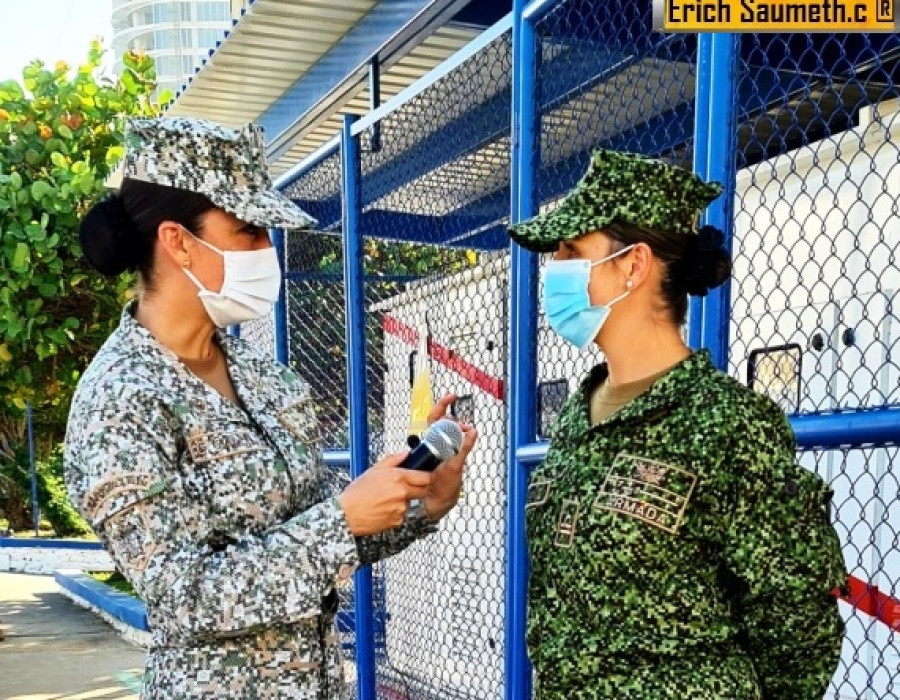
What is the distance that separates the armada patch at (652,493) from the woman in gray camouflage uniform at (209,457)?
34 cm

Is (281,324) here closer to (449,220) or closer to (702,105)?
(449,220)

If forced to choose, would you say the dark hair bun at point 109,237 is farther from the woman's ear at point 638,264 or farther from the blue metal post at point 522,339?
the blue metal post at point 522,339

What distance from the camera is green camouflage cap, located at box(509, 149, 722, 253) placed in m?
1.83

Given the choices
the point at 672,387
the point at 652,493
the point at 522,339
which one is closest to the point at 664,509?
the point at 652,493

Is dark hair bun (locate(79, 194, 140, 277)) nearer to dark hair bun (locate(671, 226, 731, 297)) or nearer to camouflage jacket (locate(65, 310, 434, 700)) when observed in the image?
camouflage jacket (locate(65, 310, 434, 700))

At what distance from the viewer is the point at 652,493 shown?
1.69 metres

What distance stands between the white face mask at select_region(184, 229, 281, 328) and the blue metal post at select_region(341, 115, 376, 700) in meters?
1.88

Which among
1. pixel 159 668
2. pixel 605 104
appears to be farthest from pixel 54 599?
pixel 159 668

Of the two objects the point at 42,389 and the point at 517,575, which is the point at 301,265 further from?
the point at 42,389

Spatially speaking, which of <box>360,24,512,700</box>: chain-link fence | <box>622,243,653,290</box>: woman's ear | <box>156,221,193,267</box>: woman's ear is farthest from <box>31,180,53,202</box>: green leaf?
<box>622,243,653,290</box>: woman's ear

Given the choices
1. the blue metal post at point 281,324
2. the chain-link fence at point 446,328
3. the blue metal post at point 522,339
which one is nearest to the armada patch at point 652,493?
the blue metal post at point 522,339

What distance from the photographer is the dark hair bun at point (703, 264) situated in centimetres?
183

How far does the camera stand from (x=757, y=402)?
5.59ft

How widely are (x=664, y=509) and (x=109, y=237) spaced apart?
42.3 inches
